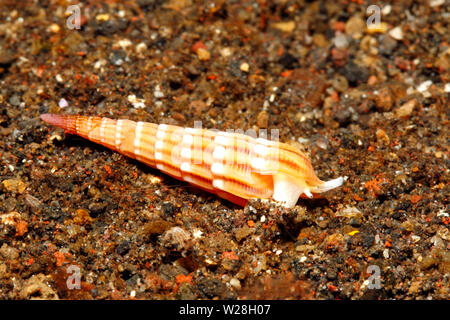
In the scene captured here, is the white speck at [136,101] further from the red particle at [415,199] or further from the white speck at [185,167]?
the red particle at [415,199]

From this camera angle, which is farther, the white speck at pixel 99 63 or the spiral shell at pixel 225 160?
the white speck at pixel 99 63

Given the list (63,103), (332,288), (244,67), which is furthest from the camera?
(244,67)

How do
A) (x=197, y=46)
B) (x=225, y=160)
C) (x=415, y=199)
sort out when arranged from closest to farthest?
(x=225, y=160) → (x=415, y=199) → (x=197, y=46)

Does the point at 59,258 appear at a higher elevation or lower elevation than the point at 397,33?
lower

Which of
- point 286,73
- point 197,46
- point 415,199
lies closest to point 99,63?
point 197,46

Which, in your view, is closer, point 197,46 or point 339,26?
point 197,46

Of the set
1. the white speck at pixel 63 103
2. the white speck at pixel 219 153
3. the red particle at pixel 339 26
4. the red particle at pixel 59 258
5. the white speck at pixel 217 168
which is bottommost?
the red particle at pixel 59 258
